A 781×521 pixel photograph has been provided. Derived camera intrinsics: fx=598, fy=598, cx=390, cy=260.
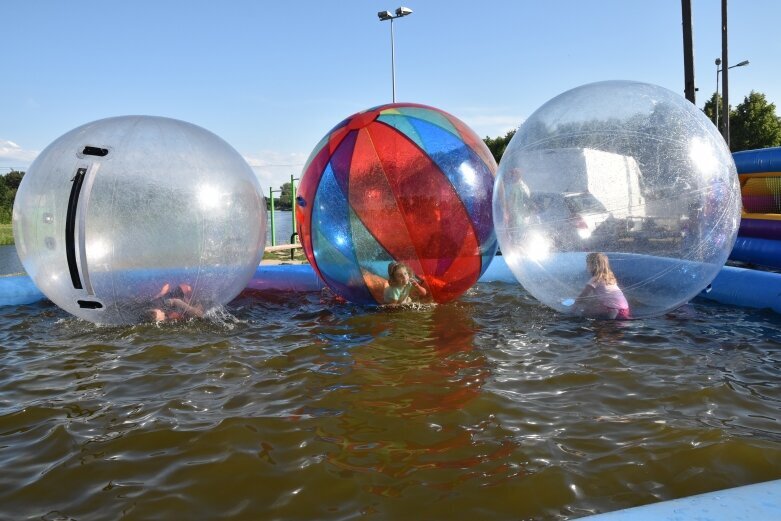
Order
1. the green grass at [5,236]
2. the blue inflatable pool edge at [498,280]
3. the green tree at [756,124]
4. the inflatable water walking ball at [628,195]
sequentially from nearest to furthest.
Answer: the inflatable water walking ball at [628,195] → the blue inflatable pool edge at [498,280] → the green grass at [5,236] → the green tree at [756,124]

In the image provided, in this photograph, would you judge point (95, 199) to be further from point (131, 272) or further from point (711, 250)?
point (711, 250)

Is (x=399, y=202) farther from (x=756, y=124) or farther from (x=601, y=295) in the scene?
(x=756, y=124)

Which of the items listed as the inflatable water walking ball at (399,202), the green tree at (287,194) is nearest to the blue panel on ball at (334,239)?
the inflatable water walking ball at (399,202)

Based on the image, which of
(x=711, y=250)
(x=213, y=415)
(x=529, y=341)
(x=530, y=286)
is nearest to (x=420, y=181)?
(x=530, y=286)

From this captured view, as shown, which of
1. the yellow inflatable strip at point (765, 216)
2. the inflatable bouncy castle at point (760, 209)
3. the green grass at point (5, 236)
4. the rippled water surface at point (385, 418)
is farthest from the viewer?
the green grass at point (5, 236)

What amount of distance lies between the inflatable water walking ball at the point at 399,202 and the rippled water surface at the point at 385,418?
1.94 ft

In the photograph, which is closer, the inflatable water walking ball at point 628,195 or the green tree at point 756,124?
the inflatable water walking ball at point 628,195

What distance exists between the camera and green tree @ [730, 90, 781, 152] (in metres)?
32.6

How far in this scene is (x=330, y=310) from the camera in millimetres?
6016

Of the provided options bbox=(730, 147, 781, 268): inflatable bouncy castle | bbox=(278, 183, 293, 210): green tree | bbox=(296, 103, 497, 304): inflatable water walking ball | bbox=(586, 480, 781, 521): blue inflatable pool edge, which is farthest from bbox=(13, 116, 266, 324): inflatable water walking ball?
bbox=(278, 183, 293, 210): green tree

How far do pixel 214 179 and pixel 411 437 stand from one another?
307 cm

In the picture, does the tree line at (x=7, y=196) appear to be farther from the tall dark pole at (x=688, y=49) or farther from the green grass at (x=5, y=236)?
the tall dark pole at (x=688, y=49)

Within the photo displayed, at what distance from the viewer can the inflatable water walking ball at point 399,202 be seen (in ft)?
17.2

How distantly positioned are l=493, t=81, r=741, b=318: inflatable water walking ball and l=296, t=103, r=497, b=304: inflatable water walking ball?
0.70 meters
